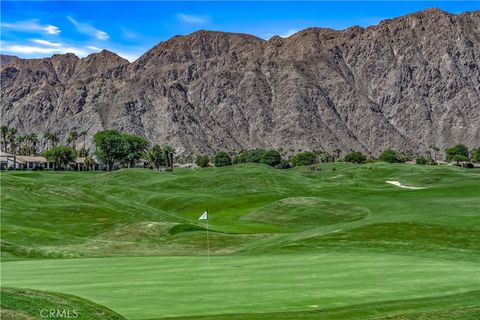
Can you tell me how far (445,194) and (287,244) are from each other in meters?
55.2

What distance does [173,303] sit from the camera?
2277 cm

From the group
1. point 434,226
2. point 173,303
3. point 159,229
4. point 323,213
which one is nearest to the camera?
point 173,303

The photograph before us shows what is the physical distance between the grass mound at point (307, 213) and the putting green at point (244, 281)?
1552 inches

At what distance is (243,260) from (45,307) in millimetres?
19660

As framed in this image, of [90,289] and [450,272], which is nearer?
[90,289]

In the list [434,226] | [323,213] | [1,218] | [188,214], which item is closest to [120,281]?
[434,226]

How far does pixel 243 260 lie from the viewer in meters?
37.9

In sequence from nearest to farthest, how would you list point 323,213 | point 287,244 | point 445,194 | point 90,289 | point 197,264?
point 90,289
point 197,264
point 287,244
point 323,213
point 445,194

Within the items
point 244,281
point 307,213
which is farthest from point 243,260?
point 307,213

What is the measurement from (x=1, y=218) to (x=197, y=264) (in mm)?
36143

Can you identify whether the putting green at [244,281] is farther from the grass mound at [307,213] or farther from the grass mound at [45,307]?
the grass mound at [307,213]

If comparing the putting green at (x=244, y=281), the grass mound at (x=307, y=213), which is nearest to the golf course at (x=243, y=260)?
the putting green at (x=244, y=281)

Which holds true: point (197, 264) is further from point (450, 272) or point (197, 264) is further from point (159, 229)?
point (159, 229)

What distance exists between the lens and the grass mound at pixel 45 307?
59.5 feet
